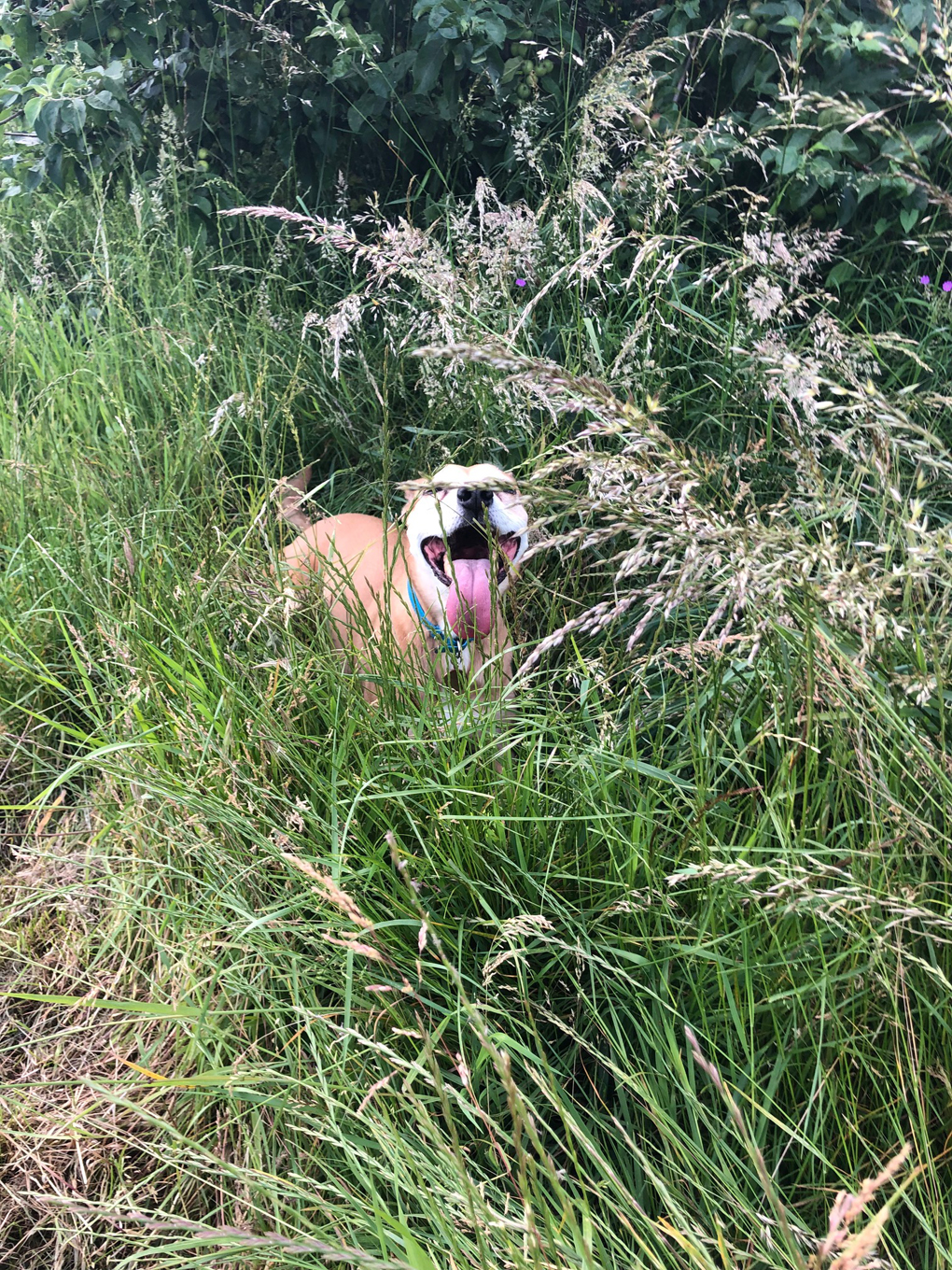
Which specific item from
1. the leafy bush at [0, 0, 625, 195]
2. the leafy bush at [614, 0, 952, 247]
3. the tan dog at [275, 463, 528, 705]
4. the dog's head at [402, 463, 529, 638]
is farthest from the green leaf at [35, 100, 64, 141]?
the dog's head at [402, 463, 529, 638]

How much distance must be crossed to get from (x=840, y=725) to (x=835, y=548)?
10.3 inches

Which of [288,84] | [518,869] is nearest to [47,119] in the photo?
[288,84]

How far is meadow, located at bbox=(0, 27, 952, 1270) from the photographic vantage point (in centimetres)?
97

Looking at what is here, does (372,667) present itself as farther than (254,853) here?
Yes

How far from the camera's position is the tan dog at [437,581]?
1.52 m

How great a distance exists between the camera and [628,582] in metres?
1.86

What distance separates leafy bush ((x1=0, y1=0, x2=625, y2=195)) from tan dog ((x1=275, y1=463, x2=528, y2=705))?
44.6 inches

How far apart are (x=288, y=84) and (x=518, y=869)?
233cm

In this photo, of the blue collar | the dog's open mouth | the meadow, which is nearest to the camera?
the meadow

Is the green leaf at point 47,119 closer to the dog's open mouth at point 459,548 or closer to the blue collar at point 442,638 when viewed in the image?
the dog's open mouth at point 459,548

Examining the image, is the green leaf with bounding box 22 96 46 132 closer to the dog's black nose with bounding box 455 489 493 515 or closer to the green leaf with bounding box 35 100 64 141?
the green leaf with bounding box 35 100 64 141

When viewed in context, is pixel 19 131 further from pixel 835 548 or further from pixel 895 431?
pixel 835 548

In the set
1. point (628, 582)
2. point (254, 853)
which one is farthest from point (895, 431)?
point (254, 853)

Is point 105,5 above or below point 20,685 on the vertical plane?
above
